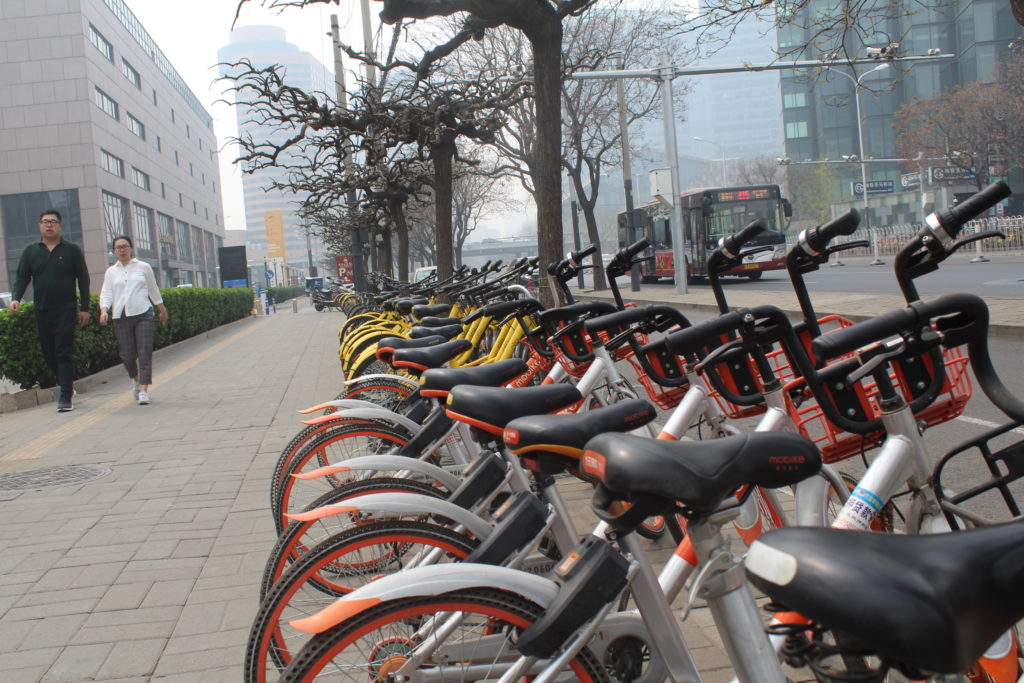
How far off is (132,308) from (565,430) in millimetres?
9346

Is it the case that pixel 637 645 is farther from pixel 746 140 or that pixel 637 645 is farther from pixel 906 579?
pixel 746 140

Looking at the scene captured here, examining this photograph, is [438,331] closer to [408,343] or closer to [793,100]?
[408,343]

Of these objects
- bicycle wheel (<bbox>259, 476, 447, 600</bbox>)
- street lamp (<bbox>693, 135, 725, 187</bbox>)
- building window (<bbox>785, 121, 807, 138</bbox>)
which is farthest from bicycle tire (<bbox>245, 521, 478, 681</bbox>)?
building window (<bbox>785, 121, 807, 138</bbox>)

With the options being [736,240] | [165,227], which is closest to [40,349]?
[736,240]

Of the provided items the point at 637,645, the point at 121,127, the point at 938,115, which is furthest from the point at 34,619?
the point at 121,127

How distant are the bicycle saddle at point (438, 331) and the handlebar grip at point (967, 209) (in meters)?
3.52

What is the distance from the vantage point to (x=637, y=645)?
86.5 inches

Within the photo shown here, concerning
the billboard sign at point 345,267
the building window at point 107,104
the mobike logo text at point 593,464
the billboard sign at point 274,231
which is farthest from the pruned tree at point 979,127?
the billboard sign at point 274,231

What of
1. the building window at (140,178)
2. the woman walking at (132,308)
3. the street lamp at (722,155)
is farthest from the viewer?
the building window at (140,178)

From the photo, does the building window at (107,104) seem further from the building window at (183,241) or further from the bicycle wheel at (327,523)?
the bicycle wheel at (327,523)

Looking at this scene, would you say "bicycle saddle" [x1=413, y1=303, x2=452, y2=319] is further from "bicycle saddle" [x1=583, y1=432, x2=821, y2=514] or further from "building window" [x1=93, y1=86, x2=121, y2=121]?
"building window" [x1=93, y1=86, x2=121, y2=121]

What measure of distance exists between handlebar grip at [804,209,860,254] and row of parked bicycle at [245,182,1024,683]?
1cm

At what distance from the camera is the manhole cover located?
6512 mm

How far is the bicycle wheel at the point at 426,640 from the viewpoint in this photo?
6.09ft
